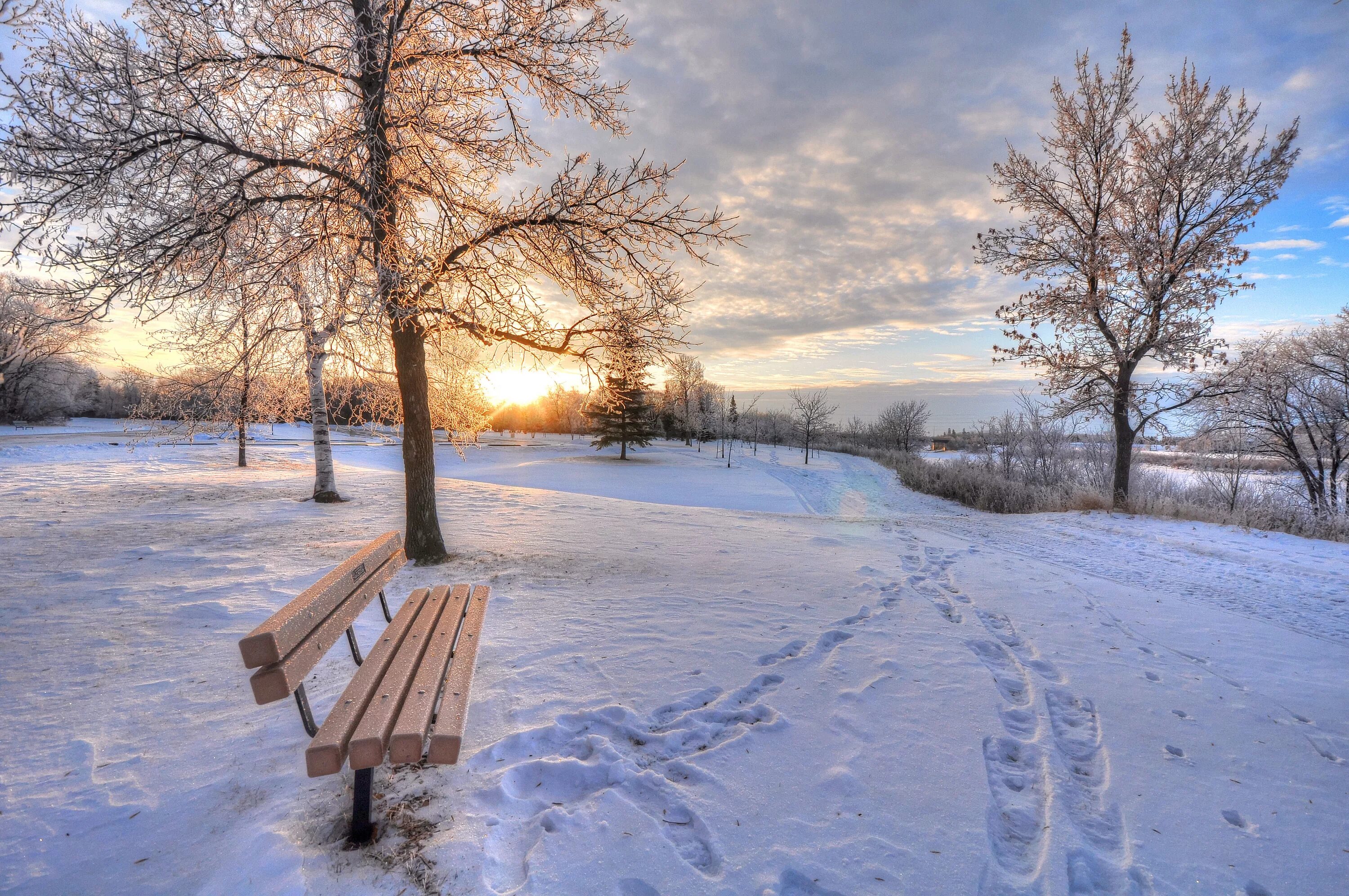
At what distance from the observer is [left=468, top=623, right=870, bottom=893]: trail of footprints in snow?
2270 millimetres

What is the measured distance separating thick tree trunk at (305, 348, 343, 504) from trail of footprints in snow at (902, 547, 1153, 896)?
12233 mm

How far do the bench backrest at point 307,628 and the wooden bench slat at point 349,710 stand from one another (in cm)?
20

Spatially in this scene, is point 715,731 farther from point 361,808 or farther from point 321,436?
point 321,436

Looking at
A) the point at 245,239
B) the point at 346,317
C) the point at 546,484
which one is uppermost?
the point at 245,239

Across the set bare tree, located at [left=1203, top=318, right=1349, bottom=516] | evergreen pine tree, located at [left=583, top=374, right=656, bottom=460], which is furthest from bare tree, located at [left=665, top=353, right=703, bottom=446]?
bare tree, located at [left=1203, top=318, right=1349, bottom=516]

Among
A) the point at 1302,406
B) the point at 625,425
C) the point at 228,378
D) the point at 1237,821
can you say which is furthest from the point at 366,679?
the point at 625,425

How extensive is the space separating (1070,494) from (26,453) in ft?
113

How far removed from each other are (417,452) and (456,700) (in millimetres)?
4901

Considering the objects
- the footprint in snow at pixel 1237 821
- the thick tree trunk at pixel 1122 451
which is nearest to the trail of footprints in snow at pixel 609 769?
the footprint in snow at pixel 1237 821

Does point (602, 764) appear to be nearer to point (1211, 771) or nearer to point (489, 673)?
point (489, 673)

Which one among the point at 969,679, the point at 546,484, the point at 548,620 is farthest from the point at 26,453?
the point at 969,679

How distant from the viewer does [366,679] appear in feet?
8.28

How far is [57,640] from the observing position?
3971 mm

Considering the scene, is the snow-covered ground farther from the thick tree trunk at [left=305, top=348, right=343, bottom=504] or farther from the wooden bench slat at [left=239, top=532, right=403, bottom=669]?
the thick tree trunk at [left=305, top=348, right=343, bottom=504]
